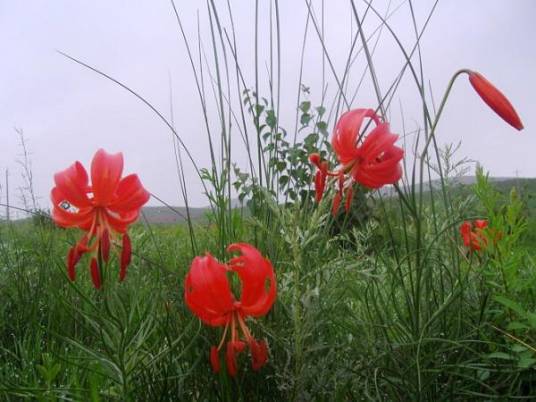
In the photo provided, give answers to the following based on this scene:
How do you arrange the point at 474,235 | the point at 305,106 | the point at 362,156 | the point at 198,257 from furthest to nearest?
the point at 305,106 → the point at 474,235 → the point at 362,156 → the point at 198,257

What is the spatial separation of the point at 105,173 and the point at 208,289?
24 cm

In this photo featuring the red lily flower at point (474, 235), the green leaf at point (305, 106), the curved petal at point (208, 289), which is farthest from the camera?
the green leaf at point (305, 106)

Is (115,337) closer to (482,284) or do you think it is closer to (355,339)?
(355,339)

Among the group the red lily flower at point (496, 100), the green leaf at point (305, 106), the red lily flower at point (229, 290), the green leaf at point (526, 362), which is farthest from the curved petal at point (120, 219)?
the green leaf at point (305, 106)

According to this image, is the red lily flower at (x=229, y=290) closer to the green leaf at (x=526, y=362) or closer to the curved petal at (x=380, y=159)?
the curved petal at (x=380, y=159)

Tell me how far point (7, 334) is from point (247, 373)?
1.04 metres

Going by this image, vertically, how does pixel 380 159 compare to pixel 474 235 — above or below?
above

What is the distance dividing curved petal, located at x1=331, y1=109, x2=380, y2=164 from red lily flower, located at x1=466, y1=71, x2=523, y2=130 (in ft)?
0.62

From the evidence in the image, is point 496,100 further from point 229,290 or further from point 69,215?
point 69,215

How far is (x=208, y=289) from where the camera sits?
2.83ft

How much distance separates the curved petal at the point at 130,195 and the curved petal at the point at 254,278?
159 millimetres

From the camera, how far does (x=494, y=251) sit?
3.81 ft

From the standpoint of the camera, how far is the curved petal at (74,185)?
885 millimetres

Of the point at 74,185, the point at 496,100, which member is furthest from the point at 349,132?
the point at 74,185
